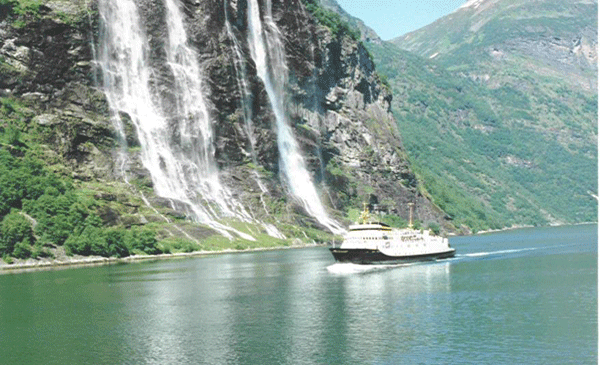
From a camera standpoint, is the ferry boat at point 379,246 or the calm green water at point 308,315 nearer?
the calm green water at point 308,315

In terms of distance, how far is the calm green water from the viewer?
6688 cm

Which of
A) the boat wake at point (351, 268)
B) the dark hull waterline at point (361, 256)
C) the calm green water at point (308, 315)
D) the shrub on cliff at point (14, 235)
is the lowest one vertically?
the calm green water at point (308, 315)

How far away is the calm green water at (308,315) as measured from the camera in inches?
2633

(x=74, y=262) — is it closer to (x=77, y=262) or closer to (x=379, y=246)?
(x=77, y=262)

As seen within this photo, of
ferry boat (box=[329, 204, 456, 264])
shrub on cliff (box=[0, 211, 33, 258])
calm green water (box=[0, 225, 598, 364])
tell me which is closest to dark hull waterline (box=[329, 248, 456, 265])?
ferry boat (box=[329, 204, 456, 264])

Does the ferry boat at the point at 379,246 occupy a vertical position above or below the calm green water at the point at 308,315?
above

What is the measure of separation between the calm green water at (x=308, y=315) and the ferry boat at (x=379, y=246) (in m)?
2.43

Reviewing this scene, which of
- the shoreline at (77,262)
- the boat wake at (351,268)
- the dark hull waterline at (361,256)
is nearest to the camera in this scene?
the boat wake at (351,268)

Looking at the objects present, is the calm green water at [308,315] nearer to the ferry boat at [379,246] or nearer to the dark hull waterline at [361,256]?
the dark hull waterline at [361,256]

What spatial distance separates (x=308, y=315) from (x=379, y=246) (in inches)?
2128

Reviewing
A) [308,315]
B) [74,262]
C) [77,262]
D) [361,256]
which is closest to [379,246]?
[361,256]

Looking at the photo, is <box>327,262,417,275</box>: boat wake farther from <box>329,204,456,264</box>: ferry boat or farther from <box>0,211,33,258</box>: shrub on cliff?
<box>0,211,33,258</box>: shrub on cliff

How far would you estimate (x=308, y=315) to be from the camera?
85.2 metres

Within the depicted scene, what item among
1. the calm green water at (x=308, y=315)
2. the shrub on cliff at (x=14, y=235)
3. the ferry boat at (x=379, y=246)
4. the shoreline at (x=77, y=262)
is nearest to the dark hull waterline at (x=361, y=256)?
the ferry boat at (x=379, y=246)
